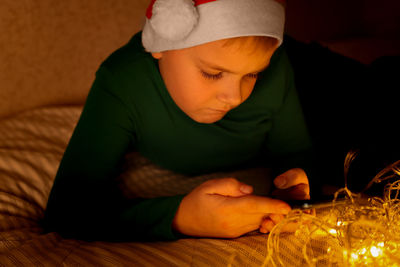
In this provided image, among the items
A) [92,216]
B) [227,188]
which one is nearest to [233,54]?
[227,188]

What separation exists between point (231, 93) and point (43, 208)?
0.56 meters

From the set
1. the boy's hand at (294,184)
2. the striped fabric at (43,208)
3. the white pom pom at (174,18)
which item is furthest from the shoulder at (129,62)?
the boy's hand at (294,184)

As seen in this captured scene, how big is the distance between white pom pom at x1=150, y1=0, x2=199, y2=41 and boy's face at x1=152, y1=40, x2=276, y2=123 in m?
0.04

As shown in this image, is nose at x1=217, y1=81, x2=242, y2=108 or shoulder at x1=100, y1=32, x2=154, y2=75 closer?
nose at x1=217, y1=81, x2=242, y2=108

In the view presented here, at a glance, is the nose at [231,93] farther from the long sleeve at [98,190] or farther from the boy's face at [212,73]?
the long sleeve at [98,190]

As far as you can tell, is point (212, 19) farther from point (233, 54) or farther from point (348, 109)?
point (348, 109)

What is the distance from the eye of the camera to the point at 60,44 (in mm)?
1195

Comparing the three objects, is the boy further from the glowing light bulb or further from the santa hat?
the glowing light bulb

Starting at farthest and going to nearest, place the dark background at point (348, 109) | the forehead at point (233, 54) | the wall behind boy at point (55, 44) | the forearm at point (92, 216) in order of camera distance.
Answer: the wall behind boy at point (55, 44) < the dark background at point (348, 109) < the forearm at point (92, 216) < the forehead at point (233, 54)

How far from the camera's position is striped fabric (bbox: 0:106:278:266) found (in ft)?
1.72

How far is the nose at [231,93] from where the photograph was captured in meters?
0.59

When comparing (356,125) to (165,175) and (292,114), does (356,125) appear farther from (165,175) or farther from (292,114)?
(165,175)

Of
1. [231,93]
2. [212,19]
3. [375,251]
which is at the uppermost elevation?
[212,19]

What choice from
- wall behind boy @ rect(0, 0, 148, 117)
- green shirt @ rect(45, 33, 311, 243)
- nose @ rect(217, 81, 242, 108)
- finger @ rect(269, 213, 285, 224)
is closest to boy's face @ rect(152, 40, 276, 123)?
nose @ rect(217, 81, 242, 108)
